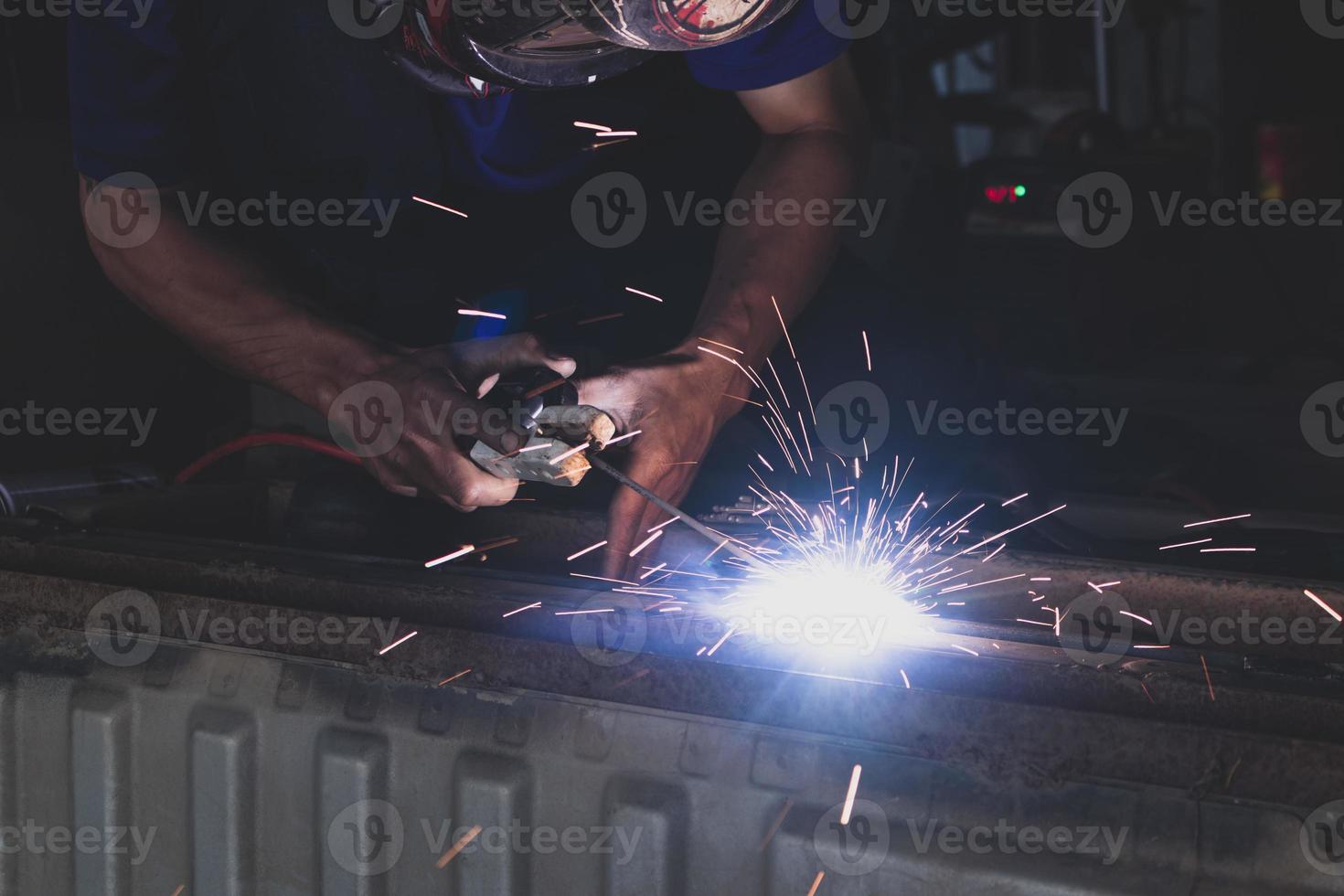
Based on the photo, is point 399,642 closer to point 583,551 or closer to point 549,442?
point 549,442

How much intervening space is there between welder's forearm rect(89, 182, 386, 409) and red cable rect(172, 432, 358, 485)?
A: 0.10 meters

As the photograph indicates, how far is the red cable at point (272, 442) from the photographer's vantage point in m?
1.66

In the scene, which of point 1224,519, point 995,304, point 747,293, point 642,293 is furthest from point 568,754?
point 995,304

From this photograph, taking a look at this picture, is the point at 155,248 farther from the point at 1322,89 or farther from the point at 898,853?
the point at 1322,89

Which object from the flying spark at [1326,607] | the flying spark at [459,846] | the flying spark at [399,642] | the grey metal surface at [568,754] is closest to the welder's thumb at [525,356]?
the grey metal surface at [568,754]

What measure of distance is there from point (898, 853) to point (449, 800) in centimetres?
45

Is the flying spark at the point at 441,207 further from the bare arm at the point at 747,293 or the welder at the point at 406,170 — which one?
the bare arm at the point at 747,293

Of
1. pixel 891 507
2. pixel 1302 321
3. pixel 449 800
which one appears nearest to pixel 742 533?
pixel 891 507

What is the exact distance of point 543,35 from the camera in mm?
1187

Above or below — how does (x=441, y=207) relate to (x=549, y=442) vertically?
above

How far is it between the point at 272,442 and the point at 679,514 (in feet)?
2.53

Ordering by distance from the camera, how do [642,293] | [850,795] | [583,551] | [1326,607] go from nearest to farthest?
[850,795]
[1326,607]
[583,551]
[642,293]

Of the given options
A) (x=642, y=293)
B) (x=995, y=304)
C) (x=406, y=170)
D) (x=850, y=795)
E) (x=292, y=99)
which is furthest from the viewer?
(x=995, y=304)

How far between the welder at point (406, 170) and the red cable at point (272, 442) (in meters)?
0.10
